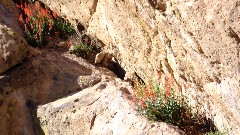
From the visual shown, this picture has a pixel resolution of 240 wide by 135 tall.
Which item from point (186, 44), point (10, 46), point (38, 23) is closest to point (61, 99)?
point (10, 46)

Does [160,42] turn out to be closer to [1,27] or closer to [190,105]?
[190,105]

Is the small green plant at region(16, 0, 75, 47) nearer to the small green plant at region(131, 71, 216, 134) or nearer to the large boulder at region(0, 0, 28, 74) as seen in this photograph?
the large boulder at region(0, 0, 28, 74)

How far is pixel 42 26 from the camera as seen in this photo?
341 inches

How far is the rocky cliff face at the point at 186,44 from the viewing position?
4.57 meters

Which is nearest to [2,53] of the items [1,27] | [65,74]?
[1,27]

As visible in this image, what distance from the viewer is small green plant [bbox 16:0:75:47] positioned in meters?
8.34

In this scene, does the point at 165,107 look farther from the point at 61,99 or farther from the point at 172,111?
the point at 61,99

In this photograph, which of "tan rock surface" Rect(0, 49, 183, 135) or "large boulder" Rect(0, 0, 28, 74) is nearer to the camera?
"tan rock surface" Rect(0, 49, 183, 135)

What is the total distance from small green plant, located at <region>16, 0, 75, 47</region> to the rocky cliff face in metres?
1.35

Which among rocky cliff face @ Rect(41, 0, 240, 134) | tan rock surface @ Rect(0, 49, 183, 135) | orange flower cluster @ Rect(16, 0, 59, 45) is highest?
rocky cliff face @ Rect(41, 0, 240, 134)

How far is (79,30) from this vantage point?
898cm

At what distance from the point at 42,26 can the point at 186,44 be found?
14.3 feet

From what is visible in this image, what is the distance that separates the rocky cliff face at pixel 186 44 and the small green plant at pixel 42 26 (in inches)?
53.3

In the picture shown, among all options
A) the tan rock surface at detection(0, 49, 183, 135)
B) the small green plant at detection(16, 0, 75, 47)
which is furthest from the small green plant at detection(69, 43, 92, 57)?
the small green plant at detection(16, 0, 75, 47)
